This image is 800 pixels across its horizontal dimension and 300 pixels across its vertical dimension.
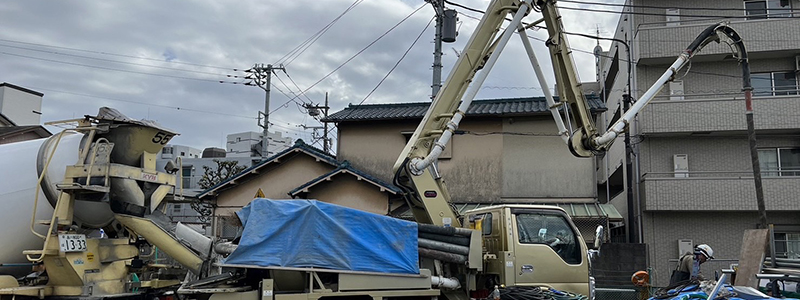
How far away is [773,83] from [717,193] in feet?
15.5

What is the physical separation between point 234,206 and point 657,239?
1484 centimetres

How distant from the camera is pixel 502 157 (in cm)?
2005

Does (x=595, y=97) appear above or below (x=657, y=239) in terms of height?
above

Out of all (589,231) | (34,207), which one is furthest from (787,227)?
(34,207)

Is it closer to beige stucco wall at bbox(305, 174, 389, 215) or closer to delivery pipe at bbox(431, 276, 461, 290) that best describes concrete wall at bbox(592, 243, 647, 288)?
beige stucco wall at bbox(305, 174, 389, 215)

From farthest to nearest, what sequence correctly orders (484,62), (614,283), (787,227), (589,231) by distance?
1. (787,227)
2. (589,231)
3. (614,283)
4. (484,62)

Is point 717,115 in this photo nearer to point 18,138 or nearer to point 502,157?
A: point 502,157

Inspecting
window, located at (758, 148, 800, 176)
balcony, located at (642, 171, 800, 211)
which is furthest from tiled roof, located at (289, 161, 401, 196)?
window, located at (758, 148, 800, 176)

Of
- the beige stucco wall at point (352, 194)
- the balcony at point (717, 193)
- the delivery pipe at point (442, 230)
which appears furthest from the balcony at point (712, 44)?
the delivery pipe at point (442, 230)

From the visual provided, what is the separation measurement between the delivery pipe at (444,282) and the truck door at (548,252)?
107cm

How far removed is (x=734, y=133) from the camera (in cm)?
1925

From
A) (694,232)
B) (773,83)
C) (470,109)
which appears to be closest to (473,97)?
(470,109)

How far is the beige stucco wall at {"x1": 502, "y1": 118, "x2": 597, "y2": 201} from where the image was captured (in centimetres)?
1920

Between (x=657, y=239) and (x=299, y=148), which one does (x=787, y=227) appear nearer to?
(x=657, y=239)
